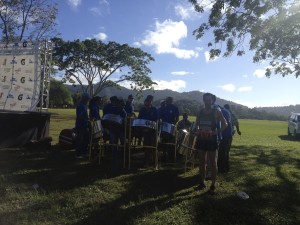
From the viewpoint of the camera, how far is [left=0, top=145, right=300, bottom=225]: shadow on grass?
5.12m

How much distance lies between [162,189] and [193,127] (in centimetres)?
138

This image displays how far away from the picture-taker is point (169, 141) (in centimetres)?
851

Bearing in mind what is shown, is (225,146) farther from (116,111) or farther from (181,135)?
(116,111)

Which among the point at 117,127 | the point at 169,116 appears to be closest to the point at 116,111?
the point at 117,127

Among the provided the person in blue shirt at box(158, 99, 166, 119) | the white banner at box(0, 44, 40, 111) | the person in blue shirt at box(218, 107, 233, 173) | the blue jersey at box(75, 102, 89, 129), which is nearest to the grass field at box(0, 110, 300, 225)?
the person in blue shirt at box(218, 107, 233, 173)

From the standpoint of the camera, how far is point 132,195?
5961mm

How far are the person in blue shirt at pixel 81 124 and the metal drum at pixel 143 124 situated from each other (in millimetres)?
1786

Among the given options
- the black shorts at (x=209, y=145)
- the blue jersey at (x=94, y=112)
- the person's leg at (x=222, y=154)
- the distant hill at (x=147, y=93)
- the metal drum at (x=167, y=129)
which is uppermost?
the distant hill at (x=147, y=93)

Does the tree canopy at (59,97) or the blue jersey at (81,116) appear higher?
the tree canopy at (59,97)

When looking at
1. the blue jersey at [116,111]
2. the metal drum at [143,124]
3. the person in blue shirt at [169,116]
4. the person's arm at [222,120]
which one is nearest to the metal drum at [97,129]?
the blue jersey at [116,111]

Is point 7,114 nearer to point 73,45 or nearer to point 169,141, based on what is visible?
point 169,141

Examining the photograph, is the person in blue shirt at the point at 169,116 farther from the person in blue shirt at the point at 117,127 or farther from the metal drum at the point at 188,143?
the metal drum at the point at 188,143

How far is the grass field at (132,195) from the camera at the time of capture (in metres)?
5.00

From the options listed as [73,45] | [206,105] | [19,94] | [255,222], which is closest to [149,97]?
[206,105]
